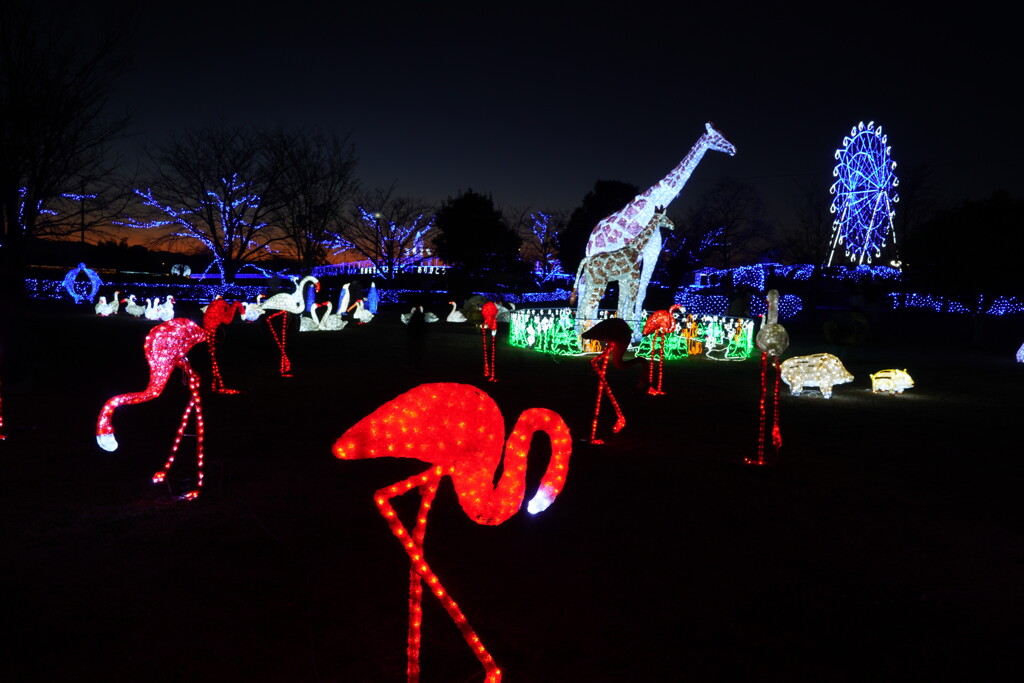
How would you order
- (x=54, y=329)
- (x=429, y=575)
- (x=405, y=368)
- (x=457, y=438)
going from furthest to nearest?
(x=54, y=329) < (x=405, y=368) < (x=457, y=438) < (x=429, y=575)

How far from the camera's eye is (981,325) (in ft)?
76.0

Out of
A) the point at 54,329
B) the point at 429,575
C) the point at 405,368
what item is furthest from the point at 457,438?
the point at 54,329

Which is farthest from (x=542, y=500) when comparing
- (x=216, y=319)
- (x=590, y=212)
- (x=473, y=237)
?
(x=590, y=212)

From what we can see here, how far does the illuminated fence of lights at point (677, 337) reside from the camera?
56.6 feet

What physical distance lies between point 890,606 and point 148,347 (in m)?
5.94

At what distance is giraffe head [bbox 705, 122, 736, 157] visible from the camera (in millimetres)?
17516

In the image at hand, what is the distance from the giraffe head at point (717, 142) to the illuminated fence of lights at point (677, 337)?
4206 mm

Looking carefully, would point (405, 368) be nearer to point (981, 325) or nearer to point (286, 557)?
point (286, 557)

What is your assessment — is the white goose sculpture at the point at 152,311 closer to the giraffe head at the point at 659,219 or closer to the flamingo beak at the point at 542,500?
the giraffe head at the point at 659,219

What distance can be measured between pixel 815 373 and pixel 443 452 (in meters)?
9.74

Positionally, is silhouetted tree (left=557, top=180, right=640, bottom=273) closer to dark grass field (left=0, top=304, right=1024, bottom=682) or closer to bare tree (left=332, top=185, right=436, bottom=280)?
bare tree (left=332, top=185, right=436, bottom=280)

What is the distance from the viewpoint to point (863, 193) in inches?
→ 1377

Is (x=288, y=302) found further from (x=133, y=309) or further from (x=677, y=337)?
(x=133, y=309)

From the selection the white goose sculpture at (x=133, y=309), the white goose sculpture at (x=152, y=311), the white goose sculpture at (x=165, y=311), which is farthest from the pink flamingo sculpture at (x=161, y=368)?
the white goose sculpture at (x=133, y=309)
